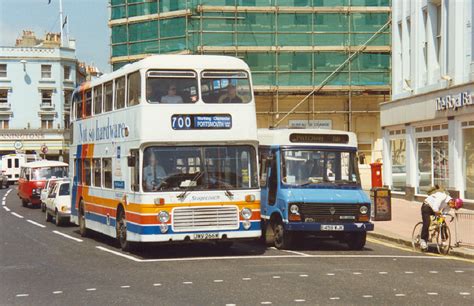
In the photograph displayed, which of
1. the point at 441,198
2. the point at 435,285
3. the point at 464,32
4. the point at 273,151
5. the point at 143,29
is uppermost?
the point at 143,29

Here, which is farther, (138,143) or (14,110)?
(14,110)

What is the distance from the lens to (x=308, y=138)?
18.2 m

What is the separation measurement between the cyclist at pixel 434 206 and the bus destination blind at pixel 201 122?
4979 mm

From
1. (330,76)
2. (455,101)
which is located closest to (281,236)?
(455,101)

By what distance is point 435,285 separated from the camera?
1221 centimetres

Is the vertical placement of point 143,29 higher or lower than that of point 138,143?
higher

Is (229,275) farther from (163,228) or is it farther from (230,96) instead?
(230,96)

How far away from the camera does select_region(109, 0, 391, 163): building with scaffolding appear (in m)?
48.7

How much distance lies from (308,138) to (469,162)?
43.3 feet

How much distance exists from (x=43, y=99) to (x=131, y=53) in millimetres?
37333

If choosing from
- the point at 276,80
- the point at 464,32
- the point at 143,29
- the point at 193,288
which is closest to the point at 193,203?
the point at 193,288

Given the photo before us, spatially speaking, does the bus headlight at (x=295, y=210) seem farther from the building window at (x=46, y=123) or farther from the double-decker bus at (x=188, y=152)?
the building window at (x=46, y=123)

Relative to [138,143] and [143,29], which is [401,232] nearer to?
[138,143]

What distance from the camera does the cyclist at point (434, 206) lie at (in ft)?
58.2
